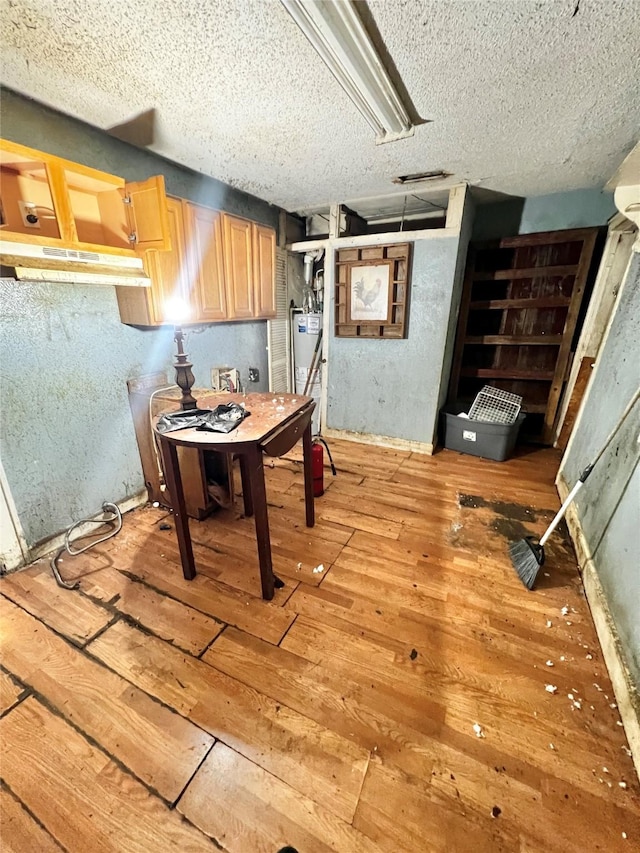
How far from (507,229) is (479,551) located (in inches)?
123

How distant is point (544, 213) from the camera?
3.05 metres

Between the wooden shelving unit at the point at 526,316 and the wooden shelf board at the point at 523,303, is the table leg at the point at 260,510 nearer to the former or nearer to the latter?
the wooden shelving unit at the point at 526,316

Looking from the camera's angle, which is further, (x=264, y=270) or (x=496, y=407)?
(x=496, y=407)

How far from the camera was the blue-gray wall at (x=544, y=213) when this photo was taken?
9.47ft

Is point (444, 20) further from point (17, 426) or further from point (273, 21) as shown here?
point (17, 426)

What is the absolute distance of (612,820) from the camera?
3.20ft

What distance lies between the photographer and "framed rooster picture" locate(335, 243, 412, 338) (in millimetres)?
3059

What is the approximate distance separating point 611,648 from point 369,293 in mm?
3032

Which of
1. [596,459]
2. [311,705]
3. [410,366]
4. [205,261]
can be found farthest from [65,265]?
[596,459]

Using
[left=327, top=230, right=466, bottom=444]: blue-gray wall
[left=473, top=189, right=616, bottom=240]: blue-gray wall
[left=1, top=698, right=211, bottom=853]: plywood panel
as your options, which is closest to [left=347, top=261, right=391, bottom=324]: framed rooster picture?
[left=327, top=230, right=466, bottom=444]: blue-gray wall

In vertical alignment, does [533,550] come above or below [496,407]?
below

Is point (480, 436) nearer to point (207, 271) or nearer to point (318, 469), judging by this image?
point (318, 469)

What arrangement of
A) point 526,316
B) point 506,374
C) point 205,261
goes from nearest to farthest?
1. point 205,261
2. point 526,316
3. point 506,374

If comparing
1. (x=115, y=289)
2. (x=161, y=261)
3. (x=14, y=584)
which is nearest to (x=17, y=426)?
(x=14, y=584)
